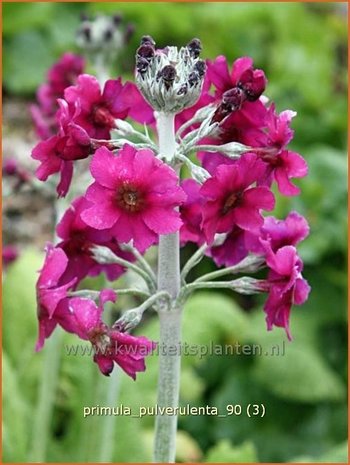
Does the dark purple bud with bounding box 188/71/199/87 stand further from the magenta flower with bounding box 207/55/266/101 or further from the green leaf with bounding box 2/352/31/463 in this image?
the green leaf with bounding box 2/352/31/463

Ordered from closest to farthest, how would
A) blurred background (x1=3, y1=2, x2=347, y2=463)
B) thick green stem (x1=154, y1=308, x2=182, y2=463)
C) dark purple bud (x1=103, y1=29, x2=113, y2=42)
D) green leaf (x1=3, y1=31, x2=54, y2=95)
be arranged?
thick green stem (x1=154, y1=308, x2=182, y2=463), dark purple bud (x1=103, y1=29, x2=113, y2=42), blurred background (x1=3, y1=2, x2=347, y2=463), green leaf (x1=3, y1=31, x2=54, y2=95)

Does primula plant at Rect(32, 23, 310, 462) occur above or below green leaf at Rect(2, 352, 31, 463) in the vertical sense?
above

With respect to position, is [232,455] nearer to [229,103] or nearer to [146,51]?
[229,103]

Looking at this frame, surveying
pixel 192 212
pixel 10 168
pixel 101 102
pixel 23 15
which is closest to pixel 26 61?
pixel 23 15

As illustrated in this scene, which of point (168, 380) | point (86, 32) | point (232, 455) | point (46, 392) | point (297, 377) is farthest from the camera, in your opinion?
point (297, 377)

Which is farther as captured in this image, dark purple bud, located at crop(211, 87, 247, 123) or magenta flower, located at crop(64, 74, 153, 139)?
magenta flower, located at crop(64, 74, 153, 139)

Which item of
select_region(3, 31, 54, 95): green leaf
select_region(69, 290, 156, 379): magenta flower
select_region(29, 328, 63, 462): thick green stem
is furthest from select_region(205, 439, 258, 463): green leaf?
select_region(3, 31, 54, 95): green leaf

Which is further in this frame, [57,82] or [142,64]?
[57,82]

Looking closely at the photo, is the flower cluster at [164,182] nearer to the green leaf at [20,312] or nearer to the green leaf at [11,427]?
the green leaf at [11,427]

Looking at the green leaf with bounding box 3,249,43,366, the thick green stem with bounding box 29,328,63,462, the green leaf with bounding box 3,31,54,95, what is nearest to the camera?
the thick green stem with bounding box 29,328,63,462
